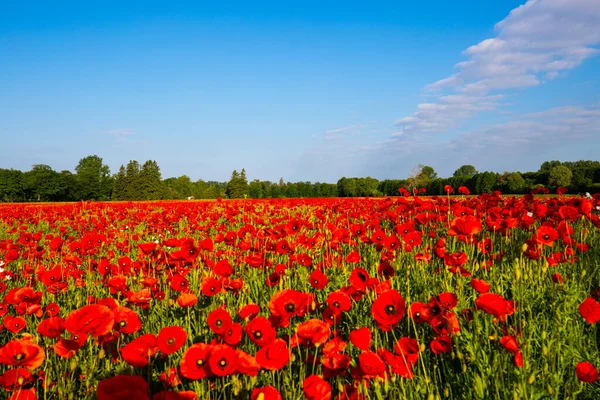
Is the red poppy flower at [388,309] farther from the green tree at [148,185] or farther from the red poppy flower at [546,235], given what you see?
the green tree at [148,185]

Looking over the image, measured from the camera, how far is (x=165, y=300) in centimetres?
327

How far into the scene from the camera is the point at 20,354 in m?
1.50

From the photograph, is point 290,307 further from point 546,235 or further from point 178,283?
point 546,235

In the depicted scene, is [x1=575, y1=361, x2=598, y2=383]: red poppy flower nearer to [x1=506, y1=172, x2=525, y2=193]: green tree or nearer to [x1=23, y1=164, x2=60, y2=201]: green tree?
[x1=506, y1=172, x2=525, y2=193]: green tree

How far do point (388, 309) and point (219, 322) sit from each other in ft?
2.71

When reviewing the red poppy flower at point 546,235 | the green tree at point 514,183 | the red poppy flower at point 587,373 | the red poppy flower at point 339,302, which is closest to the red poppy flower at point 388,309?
the red poppy flower at point 339,302

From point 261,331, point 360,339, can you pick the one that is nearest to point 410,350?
point 360,339

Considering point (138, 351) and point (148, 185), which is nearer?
point (138, 351)

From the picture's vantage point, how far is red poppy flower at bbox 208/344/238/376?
4.36 feet

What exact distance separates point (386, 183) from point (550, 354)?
84.0 metres

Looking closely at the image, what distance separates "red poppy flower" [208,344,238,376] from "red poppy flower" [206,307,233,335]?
359mm

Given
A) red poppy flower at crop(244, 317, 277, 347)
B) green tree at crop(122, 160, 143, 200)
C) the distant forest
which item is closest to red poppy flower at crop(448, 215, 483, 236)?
red poppy flower at crop(244, 317, 277, 347)

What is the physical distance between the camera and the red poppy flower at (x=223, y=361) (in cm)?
133

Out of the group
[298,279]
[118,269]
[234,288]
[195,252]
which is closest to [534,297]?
[298,279]
